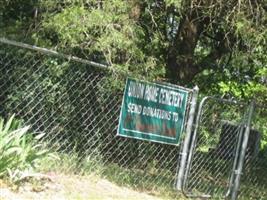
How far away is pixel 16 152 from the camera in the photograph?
20.4 ft

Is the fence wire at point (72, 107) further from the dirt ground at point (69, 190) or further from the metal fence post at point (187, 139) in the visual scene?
the metal fence post at point (187, 139)

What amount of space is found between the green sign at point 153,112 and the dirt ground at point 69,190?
2.25 ft

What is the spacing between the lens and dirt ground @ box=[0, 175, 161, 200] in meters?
6.03

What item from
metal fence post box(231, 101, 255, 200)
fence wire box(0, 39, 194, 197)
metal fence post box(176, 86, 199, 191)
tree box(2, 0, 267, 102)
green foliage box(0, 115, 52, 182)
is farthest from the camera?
metal fence post box(231, 101, 255, 200)

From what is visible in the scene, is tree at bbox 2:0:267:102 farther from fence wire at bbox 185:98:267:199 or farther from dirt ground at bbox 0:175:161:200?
dirt ground at bbox 0:175:161:200

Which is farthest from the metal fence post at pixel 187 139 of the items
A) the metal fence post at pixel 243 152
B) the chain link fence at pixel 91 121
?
the metal fence post at pixel 243 152

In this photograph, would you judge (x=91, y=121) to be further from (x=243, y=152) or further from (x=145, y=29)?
(x=243, y=152)

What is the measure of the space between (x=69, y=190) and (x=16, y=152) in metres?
0.80

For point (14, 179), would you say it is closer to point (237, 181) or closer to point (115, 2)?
point (115, 2)

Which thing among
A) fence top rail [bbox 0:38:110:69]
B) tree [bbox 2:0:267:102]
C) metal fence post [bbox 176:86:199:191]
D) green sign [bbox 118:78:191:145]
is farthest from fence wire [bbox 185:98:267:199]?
fence top rail [bbox 0:38:110:69]

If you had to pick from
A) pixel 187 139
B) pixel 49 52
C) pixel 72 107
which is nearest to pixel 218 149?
pixel 187 139

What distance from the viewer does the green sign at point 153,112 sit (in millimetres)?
7430

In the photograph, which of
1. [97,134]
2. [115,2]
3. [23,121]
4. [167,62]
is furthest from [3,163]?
[167,62]

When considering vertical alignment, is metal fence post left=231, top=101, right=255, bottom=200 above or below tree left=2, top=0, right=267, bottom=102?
below
